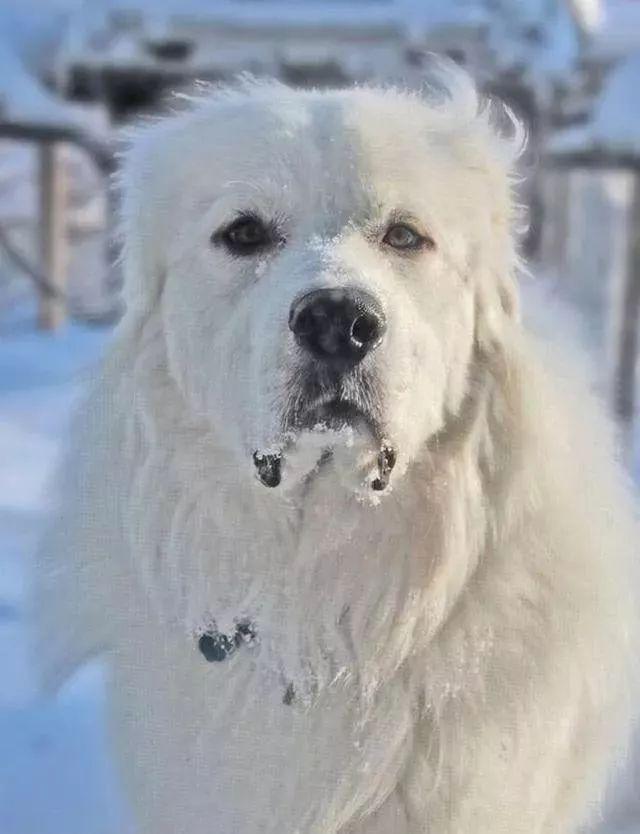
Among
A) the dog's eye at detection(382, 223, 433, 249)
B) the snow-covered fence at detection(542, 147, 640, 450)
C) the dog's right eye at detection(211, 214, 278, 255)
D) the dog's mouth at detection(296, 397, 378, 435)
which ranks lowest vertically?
the dog's mouth at detection(296, 397, 378, 435)

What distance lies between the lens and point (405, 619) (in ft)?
5.98

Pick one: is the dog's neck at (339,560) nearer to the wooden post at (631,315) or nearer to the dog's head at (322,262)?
the dog's head at (322,262)

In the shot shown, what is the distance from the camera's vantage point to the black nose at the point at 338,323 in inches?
60.2

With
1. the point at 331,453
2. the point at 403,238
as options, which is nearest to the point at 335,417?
the point at 331,453

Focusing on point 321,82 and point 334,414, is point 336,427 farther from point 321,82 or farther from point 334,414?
point 321,82

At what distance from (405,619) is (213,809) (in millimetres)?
481

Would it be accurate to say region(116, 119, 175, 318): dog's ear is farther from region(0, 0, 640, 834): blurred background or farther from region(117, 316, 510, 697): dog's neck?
region(0, 0, 640, 834): blurred background

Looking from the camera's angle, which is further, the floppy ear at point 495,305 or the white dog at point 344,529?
the floppy ear at point 495,305

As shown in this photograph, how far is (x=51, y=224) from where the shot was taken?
9656 millimetres

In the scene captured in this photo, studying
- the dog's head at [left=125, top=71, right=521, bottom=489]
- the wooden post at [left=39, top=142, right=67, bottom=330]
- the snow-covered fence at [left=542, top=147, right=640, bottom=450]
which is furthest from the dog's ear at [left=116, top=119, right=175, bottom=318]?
the wooden post at [left=39, top=142, right=67, bottom=330]

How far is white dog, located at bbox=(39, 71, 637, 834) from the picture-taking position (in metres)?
1.78

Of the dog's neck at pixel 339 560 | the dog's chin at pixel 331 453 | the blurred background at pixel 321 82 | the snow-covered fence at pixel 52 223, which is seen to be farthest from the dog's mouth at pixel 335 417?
the snow-covered fence at pixel 52 223

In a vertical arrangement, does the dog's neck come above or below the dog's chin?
below

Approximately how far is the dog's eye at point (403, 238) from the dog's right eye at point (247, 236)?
20cm
